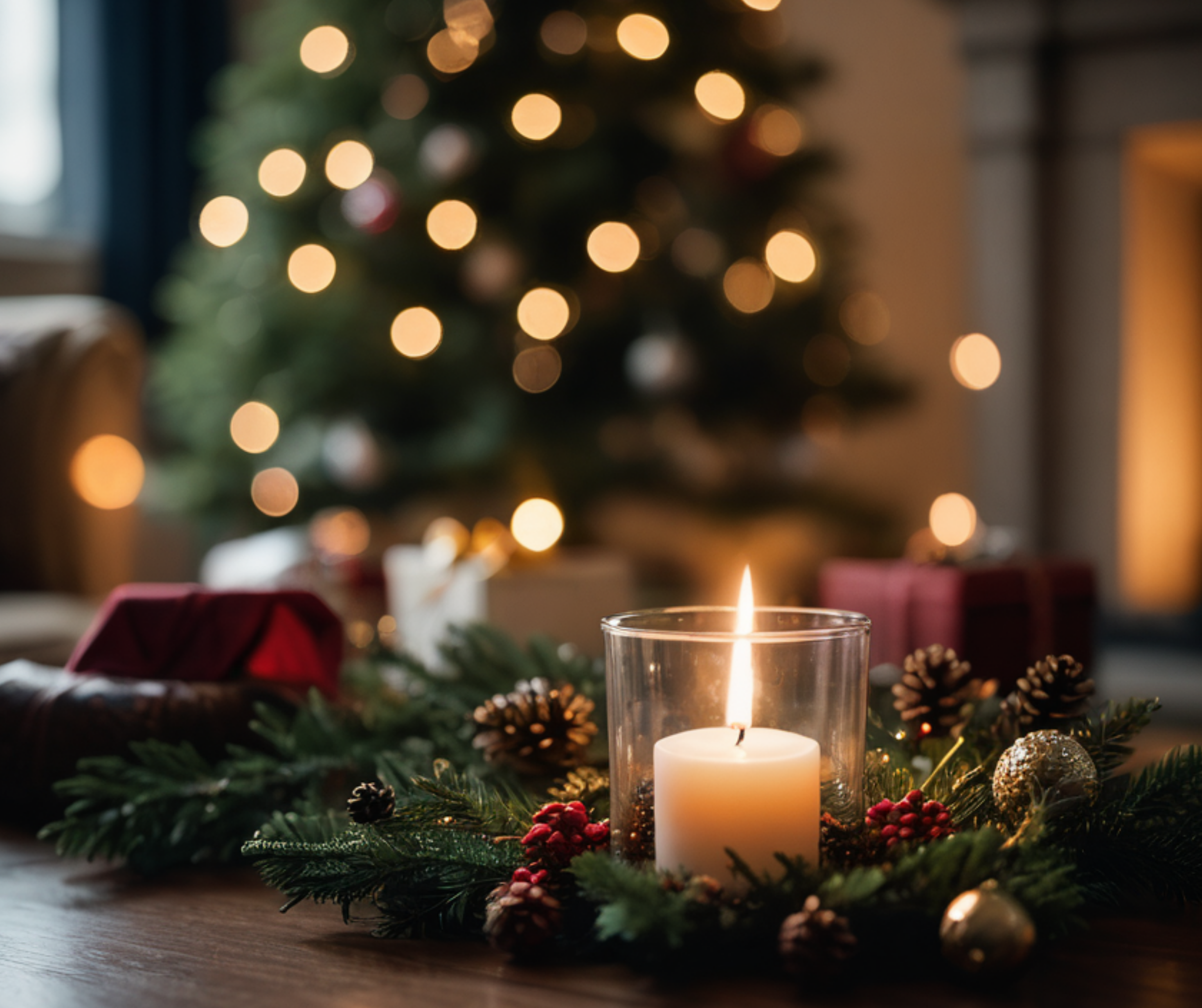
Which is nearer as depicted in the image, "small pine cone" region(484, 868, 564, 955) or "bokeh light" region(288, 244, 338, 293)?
"small pine cone" region(484, 868, 564, 955)

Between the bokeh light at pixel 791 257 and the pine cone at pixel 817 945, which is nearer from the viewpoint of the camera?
the pine cone at pixel 817 945

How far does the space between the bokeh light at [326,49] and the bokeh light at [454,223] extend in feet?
1.20

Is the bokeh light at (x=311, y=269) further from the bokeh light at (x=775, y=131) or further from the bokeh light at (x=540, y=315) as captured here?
the bokeh light at (x=775, y=131)

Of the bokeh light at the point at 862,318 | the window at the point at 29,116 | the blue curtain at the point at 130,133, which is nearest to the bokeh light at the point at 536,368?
the bokeh light at the point at 862,318

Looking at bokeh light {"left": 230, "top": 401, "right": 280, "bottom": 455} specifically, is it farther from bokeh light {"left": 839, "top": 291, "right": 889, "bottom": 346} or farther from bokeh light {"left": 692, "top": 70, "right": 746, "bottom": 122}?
bokeh light {"left": 839, "top": 291, "right": 889, "bottom": 346}

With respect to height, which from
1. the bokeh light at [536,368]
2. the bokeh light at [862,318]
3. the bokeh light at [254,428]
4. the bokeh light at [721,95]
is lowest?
the bokeh light at [254,428]

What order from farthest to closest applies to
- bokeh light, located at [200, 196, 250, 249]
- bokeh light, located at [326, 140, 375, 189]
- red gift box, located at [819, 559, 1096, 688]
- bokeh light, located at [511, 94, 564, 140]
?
bokeh light, located at [200, 196, 250, 249] < bokeh light, located at [326, 140, 375, 189] < bokeh light, located at [511, 94, 564, 140] < red gift box, located at [819, 559, 1096, 688]

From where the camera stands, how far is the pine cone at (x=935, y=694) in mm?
596

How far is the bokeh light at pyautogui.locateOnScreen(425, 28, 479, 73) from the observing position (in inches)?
83.9

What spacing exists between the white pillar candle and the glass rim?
41 millimetres

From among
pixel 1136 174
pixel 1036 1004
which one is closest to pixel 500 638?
pixel 1036 1004

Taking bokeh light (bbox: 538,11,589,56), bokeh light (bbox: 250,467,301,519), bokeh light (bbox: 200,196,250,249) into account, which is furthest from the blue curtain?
bokeh light (bbox: 538,11,589,56)

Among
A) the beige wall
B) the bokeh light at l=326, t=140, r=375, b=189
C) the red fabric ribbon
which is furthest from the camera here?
the beige wall

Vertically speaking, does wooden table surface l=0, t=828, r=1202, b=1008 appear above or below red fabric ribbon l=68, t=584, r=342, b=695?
below
